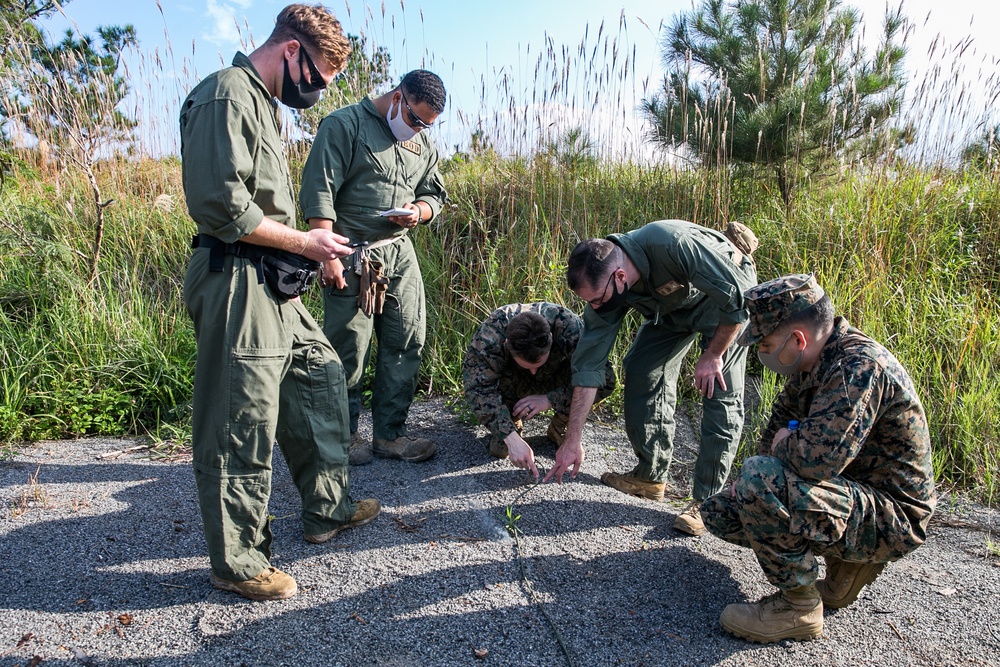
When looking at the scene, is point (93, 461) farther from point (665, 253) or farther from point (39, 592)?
point (665, 253)

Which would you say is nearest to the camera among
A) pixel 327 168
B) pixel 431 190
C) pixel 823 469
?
pixel 823 469

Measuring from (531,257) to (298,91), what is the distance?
8.78 feet

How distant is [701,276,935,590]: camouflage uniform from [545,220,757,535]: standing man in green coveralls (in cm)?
69

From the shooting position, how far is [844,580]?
2.35 meters

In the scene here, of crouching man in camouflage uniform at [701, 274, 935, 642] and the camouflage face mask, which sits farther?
the camouflage face mask

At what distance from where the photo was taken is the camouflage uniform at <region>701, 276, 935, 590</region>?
2033 mm

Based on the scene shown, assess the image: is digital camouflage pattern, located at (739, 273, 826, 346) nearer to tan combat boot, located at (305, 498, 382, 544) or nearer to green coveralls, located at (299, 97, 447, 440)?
tan combat boot, located at (305, 498, 382, 544)

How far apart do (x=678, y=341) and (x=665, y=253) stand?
53 cm

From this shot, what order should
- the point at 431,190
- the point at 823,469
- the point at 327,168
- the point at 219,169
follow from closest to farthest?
the point at 219,169 < the point at 823,469 < the point at 327,168 < the point at 431,190

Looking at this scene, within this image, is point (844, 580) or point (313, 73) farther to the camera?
point (844, 580)

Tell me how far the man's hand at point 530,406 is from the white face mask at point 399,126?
1524mm

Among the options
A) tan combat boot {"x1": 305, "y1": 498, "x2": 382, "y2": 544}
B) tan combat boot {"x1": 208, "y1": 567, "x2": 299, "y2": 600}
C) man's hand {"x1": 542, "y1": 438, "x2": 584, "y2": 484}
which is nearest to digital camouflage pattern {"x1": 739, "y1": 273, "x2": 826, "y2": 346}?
man's hand {"x1": 542, "y1": 438, "x2": 584, "y2": 484}

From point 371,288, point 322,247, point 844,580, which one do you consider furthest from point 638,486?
point 322,247

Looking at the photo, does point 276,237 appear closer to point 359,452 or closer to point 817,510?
point 359,452
